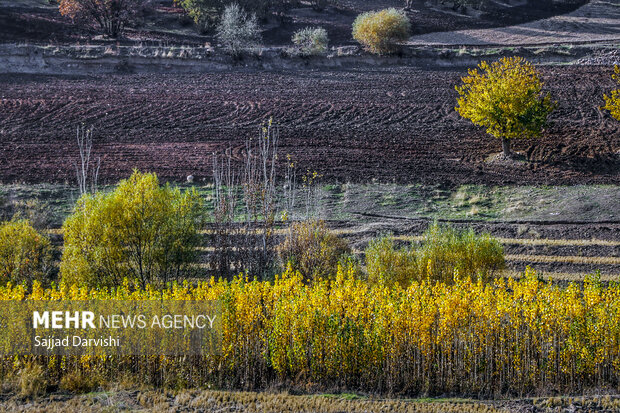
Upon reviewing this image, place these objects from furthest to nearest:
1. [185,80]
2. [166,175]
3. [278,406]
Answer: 1. [185,80]
2. [166,175]
3. [278,406]

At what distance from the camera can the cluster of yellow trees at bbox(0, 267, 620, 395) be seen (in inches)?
584

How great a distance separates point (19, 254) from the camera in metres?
20.0

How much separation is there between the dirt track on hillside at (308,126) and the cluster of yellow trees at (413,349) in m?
15.1

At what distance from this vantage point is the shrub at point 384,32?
5203 cm

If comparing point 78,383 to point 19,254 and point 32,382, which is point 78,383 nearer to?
point 32,382

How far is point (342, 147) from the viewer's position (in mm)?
33906

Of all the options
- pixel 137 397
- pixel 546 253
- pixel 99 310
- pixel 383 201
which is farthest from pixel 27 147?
pixel 546 253

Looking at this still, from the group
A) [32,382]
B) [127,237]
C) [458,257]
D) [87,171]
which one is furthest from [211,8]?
[32,382]

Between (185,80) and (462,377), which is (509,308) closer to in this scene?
(462,377)

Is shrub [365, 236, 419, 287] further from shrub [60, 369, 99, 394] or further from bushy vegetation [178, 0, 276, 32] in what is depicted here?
bushy vegetation [178, 0, 276, 32]

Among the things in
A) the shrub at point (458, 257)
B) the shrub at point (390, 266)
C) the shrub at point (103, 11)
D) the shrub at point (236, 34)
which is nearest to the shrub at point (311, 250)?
the shrub at point (390, 266)

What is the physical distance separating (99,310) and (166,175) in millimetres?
15284

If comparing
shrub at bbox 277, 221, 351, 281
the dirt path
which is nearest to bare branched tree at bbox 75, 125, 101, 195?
shrub at bbox 277, 221, 351, 281

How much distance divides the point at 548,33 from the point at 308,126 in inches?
1383
